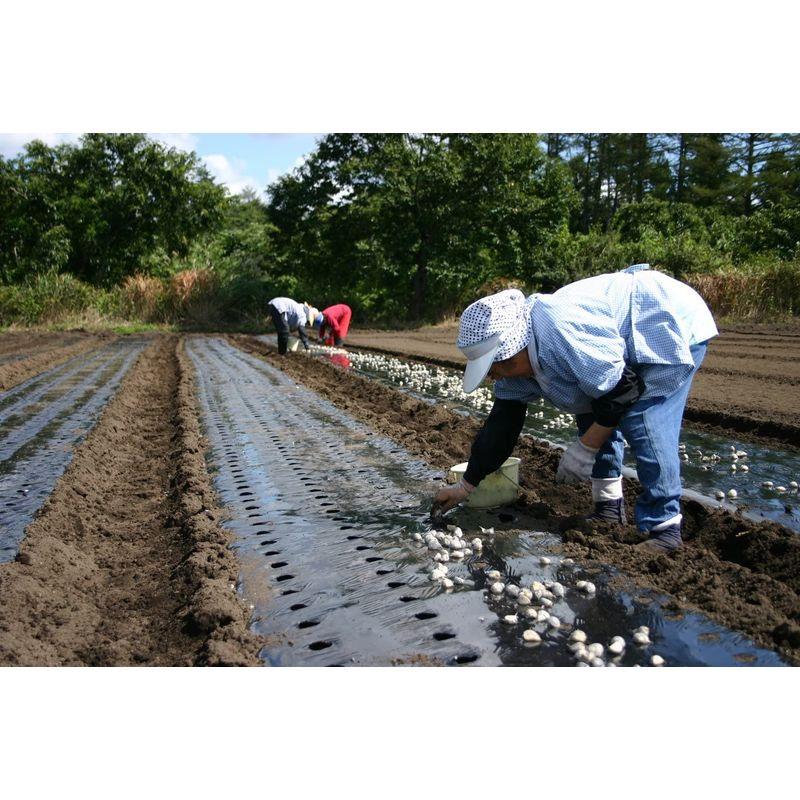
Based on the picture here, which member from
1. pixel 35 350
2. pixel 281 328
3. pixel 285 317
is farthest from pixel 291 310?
pixel 35 350

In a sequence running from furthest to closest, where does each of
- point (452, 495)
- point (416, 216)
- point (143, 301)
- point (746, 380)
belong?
point (143, 301) < point (416, 216) < point (746, 380) < point (452, 495)

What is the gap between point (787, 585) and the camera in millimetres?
2705

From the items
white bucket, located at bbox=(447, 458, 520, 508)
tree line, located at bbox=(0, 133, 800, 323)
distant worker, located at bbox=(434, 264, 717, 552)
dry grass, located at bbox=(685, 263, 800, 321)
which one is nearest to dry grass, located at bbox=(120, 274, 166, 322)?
tree line, located at bbox=(0, 133, 800, 323)

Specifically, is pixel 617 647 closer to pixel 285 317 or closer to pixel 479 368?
pixel 479 368

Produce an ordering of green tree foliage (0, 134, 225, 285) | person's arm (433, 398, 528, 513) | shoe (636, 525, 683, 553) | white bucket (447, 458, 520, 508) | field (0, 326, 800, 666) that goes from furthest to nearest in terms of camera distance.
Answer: green tree foliage (0, 134, 225, 285), white bucket (447, 458, 520, 508), person's arm (433, 398, 528, 513), shoe (636, 525, 683, 553), field (0, 326, 800, 666)

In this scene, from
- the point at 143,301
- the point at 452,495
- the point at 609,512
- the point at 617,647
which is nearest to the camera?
the point at 617,647

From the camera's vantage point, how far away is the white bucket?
11.8 ft

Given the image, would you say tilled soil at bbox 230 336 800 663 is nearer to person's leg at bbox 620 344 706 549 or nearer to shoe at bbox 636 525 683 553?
shoe at bbox 636 525 683 553

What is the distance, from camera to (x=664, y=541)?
2.95 metres

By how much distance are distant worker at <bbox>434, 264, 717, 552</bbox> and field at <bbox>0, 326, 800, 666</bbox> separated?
34 centimetres

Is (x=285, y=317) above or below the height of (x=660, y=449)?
above

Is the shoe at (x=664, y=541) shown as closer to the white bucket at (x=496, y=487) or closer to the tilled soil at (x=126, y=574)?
the white bucket at (x=496, y=487)

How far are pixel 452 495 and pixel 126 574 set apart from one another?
1.49 meters

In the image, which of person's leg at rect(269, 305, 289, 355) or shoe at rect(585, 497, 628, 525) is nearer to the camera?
shoe at rect(585, 497, 628, 525)
